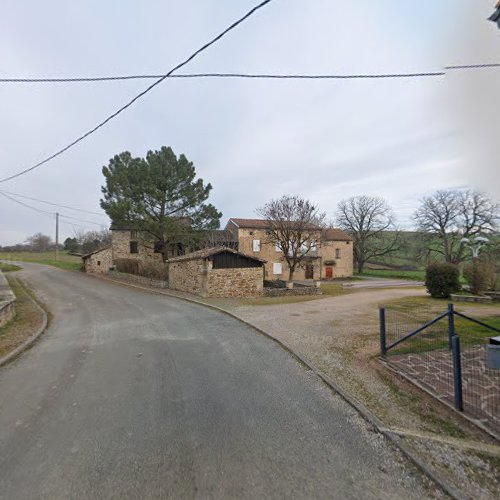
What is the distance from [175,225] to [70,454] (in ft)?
71.6

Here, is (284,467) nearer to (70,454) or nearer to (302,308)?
(70,454)

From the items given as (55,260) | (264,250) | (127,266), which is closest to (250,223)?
(264,250)

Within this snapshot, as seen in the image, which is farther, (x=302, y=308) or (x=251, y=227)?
(x=251, y=227)

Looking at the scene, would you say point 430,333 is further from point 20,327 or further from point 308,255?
point 308,255

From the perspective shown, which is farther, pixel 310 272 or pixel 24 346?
pixel 310 272

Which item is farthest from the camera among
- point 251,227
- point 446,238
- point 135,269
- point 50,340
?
point 446,238

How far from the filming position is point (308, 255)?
33.7 meters

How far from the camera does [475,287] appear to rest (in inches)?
639

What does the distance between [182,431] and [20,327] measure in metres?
8.12

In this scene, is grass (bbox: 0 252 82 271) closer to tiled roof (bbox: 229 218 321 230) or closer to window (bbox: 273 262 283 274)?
tiled roof (bbox: 229 218 321 230)

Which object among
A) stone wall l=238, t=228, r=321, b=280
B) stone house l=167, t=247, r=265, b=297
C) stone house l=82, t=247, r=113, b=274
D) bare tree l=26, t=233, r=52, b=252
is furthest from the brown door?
bare tree l=26, t=233, r=52, b=252

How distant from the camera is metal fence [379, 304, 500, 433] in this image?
388 centimetres

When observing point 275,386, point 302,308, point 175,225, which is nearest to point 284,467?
point 275,386

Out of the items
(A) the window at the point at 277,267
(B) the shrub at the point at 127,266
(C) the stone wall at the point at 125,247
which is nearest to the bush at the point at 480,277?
(A) the window at the point at 277,267
